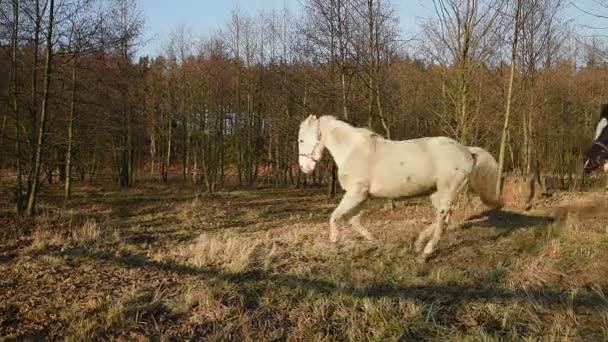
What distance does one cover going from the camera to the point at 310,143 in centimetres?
849

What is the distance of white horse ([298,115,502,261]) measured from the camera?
25.0ft

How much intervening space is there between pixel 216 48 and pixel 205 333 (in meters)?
32.5

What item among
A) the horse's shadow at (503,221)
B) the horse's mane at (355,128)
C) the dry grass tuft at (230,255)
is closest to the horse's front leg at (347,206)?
the horse's mane at (355,128)

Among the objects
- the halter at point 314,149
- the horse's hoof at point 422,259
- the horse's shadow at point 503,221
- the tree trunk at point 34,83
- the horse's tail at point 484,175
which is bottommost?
the horse's hoof at point 422,259

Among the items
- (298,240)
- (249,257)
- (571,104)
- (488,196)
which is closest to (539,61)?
(571,104)

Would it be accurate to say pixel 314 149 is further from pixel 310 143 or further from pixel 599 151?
pixel 599 151

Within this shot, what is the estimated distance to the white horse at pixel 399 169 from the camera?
300 inches

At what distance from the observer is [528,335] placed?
15.9 ft

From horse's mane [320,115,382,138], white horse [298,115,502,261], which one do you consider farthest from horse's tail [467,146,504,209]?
horse's mane [320,115,382,138]

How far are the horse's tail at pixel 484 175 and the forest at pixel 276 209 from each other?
768 millimetres

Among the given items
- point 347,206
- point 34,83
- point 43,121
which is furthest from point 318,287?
point 34,83

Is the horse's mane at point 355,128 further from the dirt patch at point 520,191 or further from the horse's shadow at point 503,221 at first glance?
the dirt patch at point 520,191

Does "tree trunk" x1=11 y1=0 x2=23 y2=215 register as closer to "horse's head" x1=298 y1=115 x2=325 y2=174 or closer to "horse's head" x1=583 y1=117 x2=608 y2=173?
"horse's head" x1=298 y1=115 x2=325 y2=174

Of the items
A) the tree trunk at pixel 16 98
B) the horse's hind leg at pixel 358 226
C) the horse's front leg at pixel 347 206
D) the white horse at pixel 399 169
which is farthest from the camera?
the tree trunk at pixel 16 98
